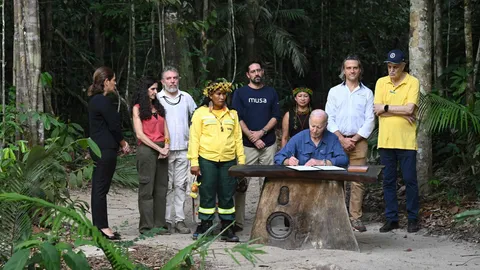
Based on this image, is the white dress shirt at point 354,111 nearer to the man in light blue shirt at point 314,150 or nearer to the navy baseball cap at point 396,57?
the navy baseball cap at point 396,57

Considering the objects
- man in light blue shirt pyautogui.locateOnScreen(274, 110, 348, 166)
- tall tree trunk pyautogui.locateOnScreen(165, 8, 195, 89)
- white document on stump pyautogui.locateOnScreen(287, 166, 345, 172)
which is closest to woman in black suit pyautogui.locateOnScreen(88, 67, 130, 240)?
man in light blue shirt pyautogui.locateOnScreen(274, 110, 348, 166)

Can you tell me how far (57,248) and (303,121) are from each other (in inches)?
199

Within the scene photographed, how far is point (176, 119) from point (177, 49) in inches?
177

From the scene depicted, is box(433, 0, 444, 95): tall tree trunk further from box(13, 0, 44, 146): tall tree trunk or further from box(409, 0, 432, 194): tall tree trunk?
box(13, 0, 44, 146): tall tree trunk

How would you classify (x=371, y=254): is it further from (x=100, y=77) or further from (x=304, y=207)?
(x=100, y=77)

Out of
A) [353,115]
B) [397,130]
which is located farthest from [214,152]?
[397,130]

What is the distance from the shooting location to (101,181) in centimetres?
848

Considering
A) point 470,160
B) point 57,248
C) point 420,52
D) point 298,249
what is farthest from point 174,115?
point 57,248

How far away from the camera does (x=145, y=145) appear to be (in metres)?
9.01

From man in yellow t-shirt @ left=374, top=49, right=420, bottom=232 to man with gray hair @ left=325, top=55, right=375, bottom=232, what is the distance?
0.47 feet

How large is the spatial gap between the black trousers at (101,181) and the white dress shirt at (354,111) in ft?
8.04

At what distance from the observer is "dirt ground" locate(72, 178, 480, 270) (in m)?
7.10

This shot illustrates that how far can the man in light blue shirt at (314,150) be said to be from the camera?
26.6 feet

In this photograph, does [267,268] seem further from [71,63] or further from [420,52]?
[71,63]
